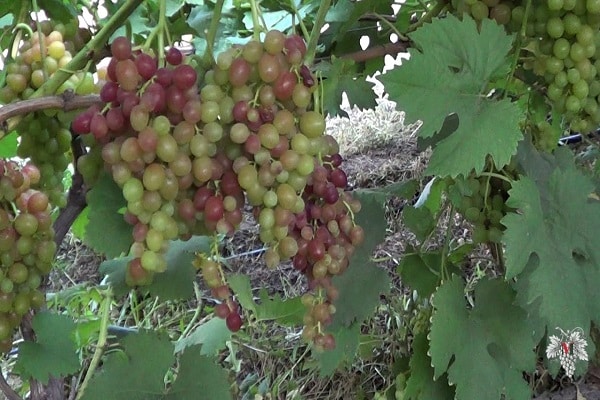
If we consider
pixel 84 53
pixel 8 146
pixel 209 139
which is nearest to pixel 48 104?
pixel 84 53

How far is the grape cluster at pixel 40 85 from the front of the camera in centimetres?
69

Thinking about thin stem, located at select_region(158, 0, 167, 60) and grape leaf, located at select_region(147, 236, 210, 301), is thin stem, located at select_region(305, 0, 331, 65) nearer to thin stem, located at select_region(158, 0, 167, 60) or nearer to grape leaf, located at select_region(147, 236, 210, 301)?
thin stem, located at select_region(158, 0, 167, 60)

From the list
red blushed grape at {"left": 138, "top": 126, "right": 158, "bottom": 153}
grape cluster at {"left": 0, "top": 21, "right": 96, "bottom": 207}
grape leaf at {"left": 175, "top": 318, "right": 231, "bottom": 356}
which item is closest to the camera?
red blushed grape at {"left": 138, "top": 126, "right": 158, "bottom": 153}

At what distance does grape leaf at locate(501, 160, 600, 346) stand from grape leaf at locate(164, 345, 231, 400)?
327mm

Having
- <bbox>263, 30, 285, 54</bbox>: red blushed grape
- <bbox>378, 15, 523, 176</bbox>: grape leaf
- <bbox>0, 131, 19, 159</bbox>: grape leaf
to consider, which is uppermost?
<bbox>263, 30, 285, 54</bbox>: red blushed grape

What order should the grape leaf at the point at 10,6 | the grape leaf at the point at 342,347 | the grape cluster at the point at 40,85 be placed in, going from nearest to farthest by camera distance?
the grape cluster at the point at 40,85
the grape leaf at the point at 10,6
the grape leaf at the point at 342,347

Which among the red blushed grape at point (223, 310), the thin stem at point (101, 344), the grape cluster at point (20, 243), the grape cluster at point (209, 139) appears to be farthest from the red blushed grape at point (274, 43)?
the thin stem at point (101, 344)

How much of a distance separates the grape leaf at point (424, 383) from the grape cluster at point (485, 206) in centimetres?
18

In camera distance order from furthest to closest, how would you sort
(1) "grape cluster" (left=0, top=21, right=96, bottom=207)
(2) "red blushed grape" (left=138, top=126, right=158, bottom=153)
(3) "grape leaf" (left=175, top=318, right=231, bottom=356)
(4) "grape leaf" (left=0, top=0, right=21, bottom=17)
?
(3) "grape leaf" (left=175, top=318, right=231, bottom=356), (4) "grape leaf" (left=0, top=0, right=21, bottom=17), (1) "grape cluster" (left=0, top=21, right=96, bottom=207), (2) "red blushed grape" (left=138, top=126, right=158, bottom=153)

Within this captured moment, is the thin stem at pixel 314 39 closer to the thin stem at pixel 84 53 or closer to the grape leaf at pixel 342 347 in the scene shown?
the thin stem at pixel 84 53

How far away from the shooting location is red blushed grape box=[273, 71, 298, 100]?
504mm

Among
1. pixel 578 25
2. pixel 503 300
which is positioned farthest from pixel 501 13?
pixel 503 300

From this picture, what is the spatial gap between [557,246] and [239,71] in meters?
0.43
